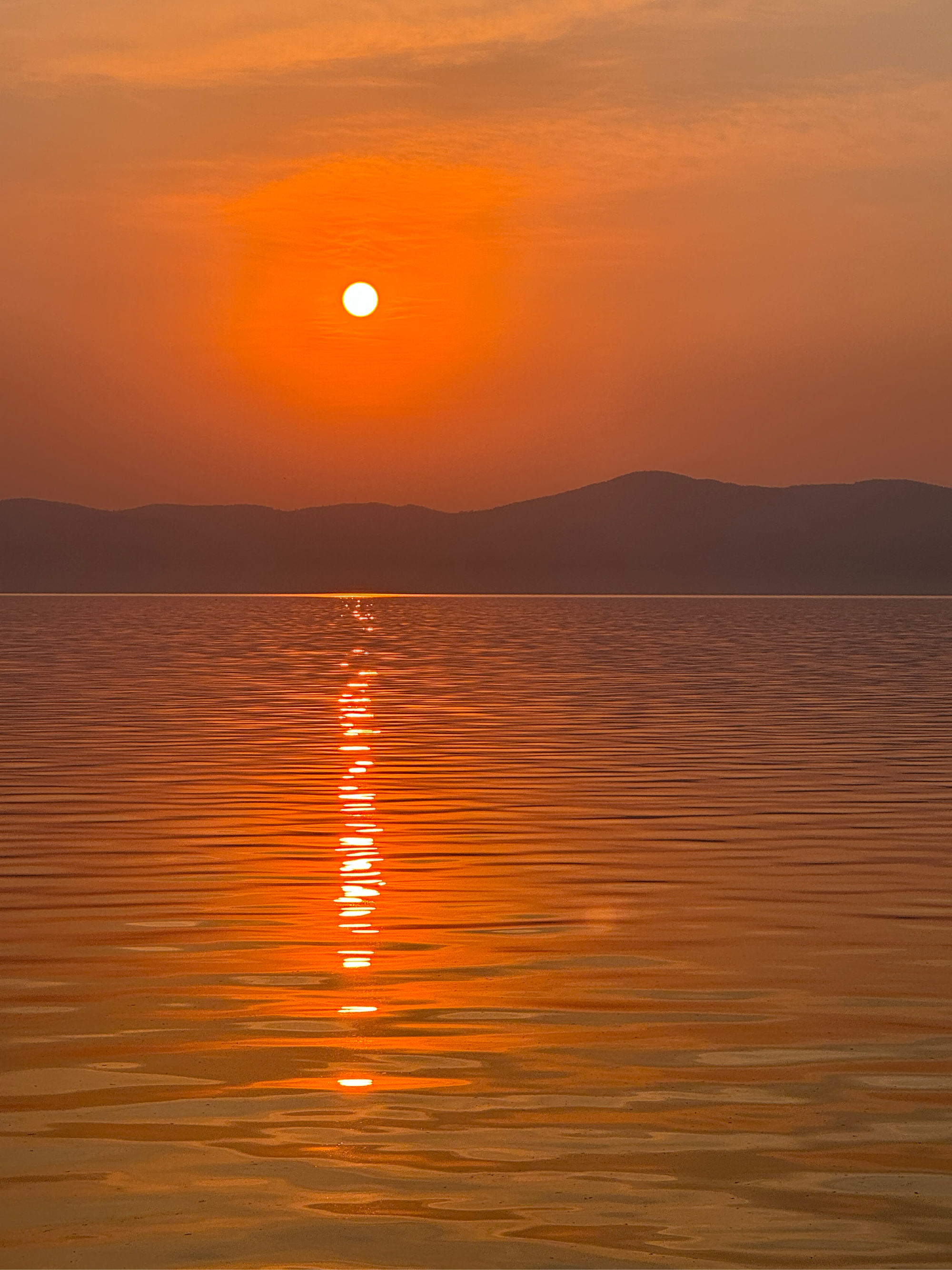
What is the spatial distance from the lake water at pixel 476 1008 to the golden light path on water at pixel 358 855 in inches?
3.1

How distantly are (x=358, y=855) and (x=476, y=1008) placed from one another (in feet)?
23.6

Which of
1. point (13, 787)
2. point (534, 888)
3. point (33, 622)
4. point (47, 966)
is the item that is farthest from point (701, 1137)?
point (33, 622)

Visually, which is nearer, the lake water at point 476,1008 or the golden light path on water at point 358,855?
the lake water at point 476,1008

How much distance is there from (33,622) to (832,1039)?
124141 millimetres

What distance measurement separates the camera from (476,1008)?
39.9ft

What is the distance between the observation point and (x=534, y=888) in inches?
676

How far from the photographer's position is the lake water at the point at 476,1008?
322 inches

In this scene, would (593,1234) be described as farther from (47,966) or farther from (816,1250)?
(47,966)

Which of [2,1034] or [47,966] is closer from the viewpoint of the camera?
[2,1034]

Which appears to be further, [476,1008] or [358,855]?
[358,855]

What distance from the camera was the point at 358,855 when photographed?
63.2 feet

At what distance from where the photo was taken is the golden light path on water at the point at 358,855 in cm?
1369

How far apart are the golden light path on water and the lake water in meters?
0.08

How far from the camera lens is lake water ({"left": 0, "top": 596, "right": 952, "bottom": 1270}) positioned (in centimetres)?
819
